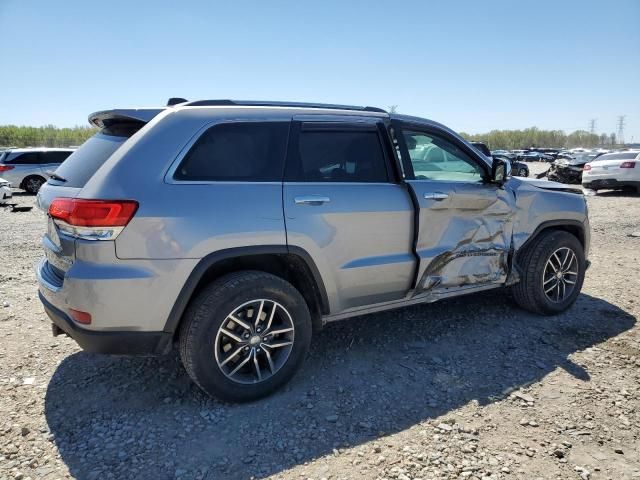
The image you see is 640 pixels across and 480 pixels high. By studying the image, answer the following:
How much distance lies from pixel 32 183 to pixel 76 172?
17.0m

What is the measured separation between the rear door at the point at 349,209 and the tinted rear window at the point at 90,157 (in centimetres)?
110

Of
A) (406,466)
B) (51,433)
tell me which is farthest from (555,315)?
(51,433)

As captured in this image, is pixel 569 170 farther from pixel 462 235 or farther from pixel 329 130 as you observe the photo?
pixel 329 130

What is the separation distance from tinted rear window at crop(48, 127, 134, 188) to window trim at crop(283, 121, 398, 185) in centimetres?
102

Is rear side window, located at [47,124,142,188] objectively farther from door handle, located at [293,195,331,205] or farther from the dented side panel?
the dented side panel

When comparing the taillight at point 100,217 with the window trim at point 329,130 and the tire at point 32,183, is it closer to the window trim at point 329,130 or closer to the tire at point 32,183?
the window trim at point 329,130

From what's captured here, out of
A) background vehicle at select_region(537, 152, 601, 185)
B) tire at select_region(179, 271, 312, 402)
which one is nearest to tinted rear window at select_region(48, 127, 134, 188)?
tire at select_region(179, 271, 312, 402)

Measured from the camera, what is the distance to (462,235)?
3768 millimetres

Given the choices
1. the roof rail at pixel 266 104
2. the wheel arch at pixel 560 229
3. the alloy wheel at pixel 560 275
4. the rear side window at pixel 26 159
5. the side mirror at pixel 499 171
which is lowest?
the alloy wheel at pixel 560 275

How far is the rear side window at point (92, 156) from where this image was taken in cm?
279

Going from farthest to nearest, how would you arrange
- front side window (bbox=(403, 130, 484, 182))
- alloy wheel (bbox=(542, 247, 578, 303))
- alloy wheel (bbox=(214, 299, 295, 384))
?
1. alloy wheel (bbox=(542, 247, 578, 303))
2. front side window (bbox=(403, 130, 484, 182))
3. alloy wheel (bbox=(214, 299, 295, 384))

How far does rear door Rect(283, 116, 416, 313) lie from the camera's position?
3.04 metres

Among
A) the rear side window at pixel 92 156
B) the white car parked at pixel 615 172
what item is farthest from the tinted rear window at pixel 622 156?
the rear side window at pixel 92 156

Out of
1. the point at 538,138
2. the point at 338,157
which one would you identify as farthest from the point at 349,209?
the point at 538,138
